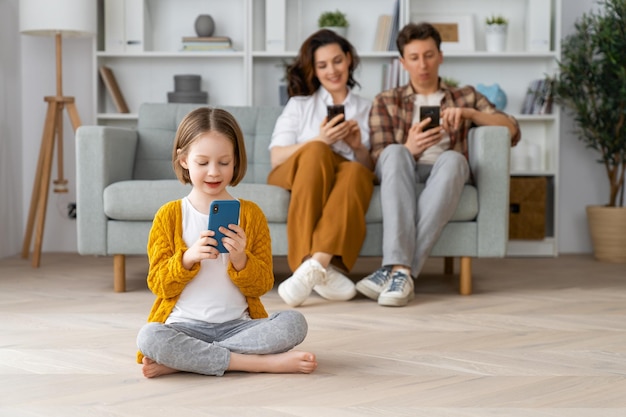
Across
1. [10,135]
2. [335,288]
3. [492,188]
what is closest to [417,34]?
[492,188]

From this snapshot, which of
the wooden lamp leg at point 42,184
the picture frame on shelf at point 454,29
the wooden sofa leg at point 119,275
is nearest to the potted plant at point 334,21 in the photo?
the picture frame on shelf at point 454,29

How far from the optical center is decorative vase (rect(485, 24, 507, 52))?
4574 millimetres

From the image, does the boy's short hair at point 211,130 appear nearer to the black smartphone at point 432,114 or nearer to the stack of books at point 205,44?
the black smartphone at point 432,114

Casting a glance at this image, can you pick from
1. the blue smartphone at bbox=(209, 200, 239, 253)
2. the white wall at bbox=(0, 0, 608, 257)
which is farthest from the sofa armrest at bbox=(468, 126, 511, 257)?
the white wall at bbox=(0, 0, 608, 257)

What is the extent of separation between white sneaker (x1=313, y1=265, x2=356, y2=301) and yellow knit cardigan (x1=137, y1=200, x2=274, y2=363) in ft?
3.30

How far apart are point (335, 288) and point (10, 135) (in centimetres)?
239

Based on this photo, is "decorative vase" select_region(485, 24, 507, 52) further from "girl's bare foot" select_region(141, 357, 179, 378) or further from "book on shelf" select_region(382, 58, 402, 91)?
"girl's bare foot" select_region(141, 357, 179, 378)

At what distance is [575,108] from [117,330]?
2869 mm

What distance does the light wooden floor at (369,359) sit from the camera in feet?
5.31

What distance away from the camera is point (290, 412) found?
5.13 ft

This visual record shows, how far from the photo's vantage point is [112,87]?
454 centimetres

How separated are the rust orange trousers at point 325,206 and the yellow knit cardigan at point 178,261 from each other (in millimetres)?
975

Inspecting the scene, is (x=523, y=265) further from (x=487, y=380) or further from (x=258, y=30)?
(x=487, y=380)

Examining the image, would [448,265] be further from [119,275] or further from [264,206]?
[119,275]
